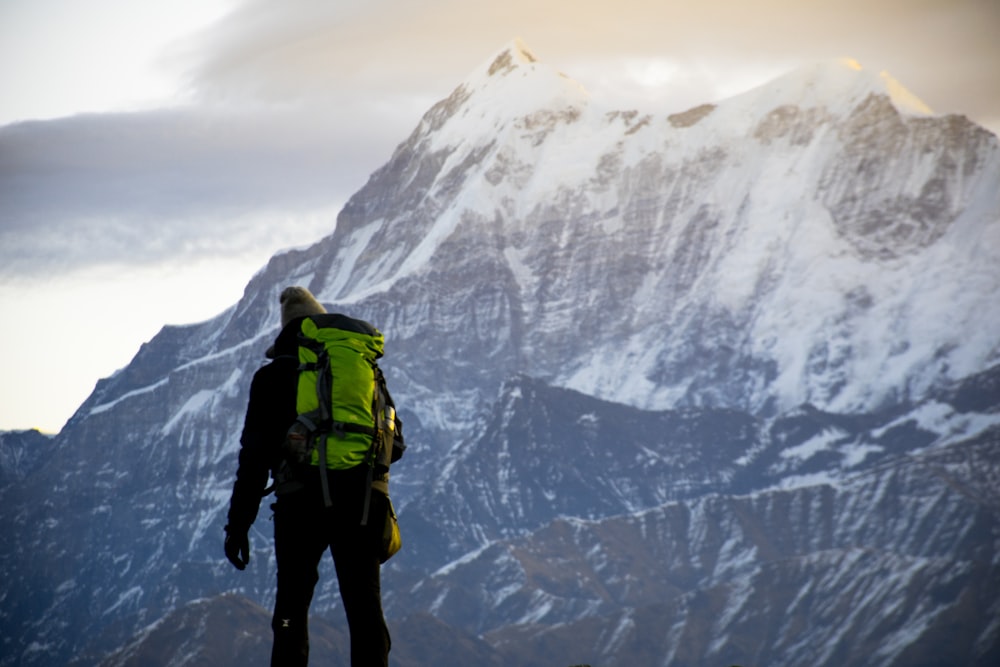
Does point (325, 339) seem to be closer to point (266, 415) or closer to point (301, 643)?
point (266, 415)

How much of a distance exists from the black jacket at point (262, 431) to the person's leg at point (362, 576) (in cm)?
94

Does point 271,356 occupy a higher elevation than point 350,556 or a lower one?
higher

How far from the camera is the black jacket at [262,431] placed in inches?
870

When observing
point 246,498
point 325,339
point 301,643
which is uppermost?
point 325,339

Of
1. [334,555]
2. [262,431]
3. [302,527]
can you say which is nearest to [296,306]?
[262,431]

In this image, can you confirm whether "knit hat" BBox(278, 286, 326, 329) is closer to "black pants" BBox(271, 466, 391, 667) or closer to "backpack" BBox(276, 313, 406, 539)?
"backpack" BBox(276, 313, 406, 539)

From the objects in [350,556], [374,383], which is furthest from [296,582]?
[374,383]

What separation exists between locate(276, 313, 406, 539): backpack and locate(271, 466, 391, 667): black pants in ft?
0.47

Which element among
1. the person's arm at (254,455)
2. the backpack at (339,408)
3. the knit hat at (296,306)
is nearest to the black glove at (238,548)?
the person's arm at (254,455)

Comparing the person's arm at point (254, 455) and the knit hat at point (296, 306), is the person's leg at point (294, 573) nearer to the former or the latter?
the person's arm at point (254, 455)

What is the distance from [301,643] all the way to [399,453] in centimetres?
221

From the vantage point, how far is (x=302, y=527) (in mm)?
22516

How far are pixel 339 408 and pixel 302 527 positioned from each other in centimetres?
127

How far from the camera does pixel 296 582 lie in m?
22.6
